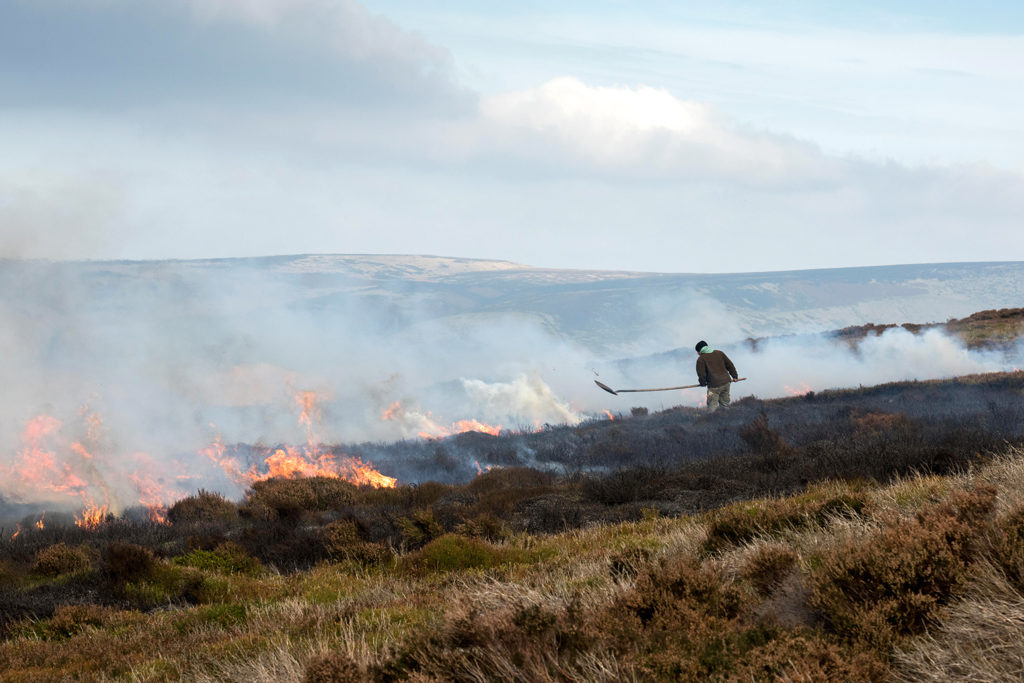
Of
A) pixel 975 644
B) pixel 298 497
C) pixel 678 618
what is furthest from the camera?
pixel 298 497

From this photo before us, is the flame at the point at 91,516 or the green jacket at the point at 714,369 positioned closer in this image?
the flame at the point at 91,516

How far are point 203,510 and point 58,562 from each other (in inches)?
234

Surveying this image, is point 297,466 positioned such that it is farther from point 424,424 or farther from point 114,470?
point 424,424

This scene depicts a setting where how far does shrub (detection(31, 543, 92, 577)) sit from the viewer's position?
12172mm

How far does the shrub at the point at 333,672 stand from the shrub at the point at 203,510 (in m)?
13.3

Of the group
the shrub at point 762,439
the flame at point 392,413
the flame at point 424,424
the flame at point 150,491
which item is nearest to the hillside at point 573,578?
the shrub at point 762,439

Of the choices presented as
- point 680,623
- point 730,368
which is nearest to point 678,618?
point 680,623

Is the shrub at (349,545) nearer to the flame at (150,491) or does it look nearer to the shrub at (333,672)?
the shrub at (333,672)

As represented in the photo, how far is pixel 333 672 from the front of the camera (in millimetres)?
4668

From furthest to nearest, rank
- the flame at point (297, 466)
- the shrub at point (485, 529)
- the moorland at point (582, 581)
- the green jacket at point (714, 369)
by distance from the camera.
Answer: the green jacket at point (714, 369) < the flame at point (297, 466) < the shrub at point (485, 529) < the moorland at point (582, 581)

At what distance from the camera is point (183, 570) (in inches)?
435

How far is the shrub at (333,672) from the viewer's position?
464 centimetres

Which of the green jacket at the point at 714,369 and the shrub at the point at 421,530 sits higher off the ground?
the green jacket at the point at 714,369

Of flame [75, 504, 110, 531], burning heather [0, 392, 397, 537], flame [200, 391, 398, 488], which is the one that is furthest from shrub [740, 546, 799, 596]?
burning heather [0, 392, 397, 537]
